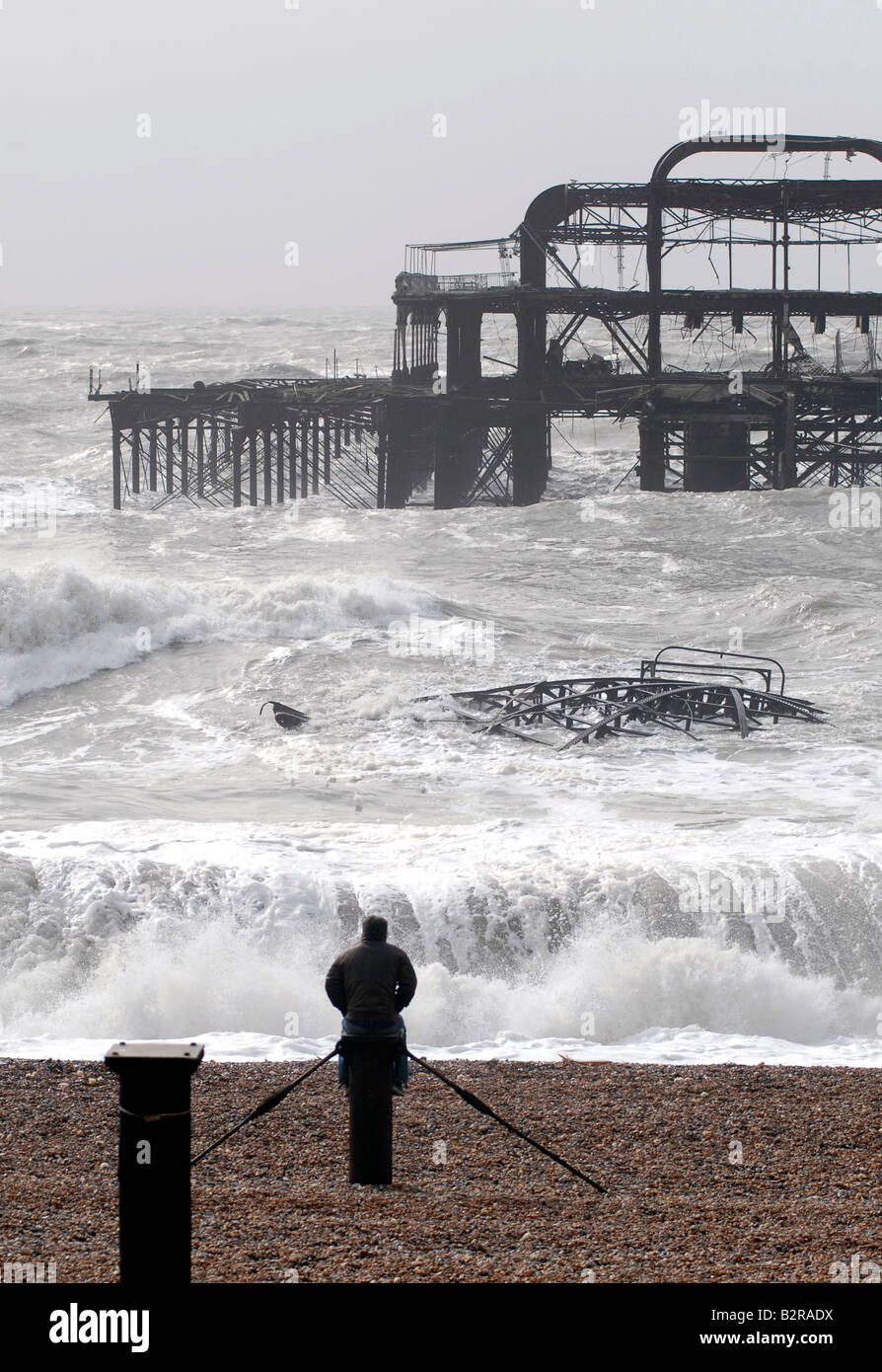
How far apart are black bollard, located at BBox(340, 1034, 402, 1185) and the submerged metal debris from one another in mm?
12689

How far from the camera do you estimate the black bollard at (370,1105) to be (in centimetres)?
682

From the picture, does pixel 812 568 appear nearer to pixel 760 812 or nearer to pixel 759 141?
pixel 759 141

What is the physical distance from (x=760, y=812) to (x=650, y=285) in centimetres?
3241

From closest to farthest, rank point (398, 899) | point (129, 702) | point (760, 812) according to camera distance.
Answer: point (398, 899) → point (760, 812) → point (129, 702)

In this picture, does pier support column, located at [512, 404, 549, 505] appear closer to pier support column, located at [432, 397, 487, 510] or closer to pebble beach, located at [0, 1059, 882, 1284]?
pier support column, located at [432, 397, 487, 510]

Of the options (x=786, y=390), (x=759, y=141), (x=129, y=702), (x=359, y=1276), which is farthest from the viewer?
(x=786, y=390)

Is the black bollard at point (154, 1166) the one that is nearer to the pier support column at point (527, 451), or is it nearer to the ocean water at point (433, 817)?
the ocean water at point (433, 817)

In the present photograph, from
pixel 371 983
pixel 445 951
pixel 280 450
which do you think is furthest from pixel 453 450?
pixel 371 983

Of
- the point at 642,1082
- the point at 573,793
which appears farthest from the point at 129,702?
the point at 642,1082

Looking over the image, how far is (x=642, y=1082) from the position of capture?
912cm

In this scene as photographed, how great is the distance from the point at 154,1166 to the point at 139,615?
2523 centimetres

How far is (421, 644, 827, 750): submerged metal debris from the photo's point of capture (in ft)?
66.8

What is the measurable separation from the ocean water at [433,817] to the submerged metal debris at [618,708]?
1.48 feet

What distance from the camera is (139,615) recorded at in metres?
29.5
